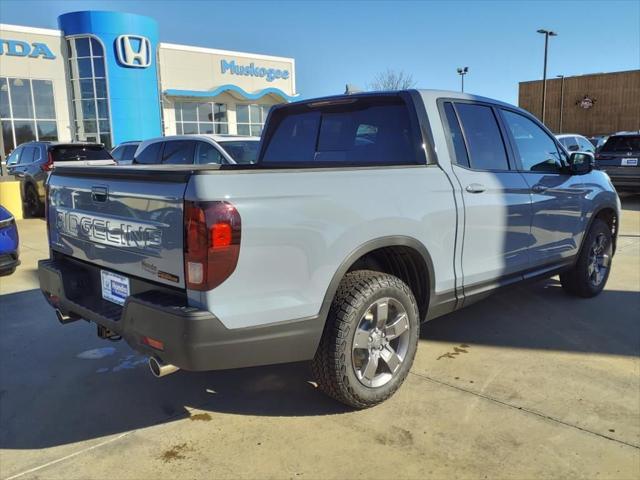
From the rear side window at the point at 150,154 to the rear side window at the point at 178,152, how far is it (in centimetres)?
17

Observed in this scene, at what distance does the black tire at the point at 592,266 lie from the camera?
17.1ft

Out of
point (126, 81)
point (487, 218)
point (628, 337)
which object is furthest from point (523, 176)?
point (126, 81)

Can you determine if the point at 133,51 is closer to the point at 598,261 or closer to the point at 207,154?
the point at 207,154

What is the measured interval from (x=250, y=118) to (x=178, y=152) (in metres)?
27.3

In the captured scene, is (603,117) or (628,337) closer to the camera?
(628,337)

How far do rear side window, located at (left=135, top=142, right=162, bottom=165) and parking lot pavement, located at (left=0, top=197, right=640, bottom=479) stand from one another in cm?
552

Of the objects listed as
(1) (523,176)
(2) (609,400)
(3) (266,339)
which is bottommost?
(2) (609,400)

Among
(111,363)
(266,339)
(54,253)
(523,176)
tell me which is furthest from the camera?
(523,176)

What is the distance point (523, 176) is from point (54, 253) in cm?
347

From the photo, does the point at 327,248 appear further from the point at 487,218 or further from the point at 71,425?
the point at 71,425

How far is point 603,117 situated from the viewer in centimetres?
4984

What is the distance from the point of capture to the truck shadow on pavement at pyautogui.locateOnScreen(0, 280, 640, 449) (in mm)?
3221

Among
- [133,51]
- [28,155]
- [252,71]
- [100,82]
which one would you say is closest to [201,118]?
[252,71]

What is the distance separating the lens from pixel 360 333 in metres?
3.11
